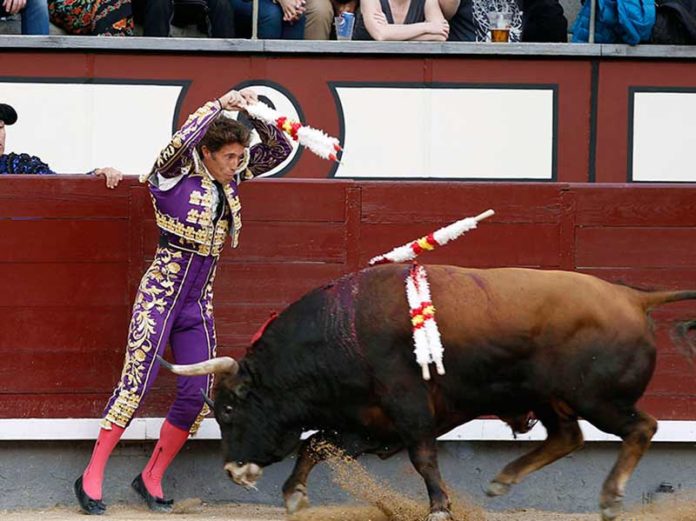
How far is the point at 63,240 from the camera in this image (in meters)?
6.32

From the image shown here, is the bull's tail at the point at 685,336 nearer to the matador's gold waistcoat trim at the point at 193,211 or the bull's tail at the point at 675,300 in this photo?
the bull's tail at the point at 675,300

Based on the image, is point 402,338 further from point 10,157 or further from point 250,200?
point 10,157

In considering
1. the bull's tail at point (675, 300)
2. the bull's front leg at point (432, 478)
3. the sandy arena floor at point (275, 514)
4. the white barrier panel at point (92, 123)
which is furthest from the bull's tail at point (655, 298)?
the white barrier panel at point (92, 123)

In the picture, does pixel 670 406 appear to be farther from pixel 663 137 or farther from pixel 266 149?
pixel 266 149

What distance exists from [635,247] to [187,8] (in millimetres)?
2604

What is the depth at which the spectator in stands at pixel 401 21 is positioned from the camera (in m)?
7.46

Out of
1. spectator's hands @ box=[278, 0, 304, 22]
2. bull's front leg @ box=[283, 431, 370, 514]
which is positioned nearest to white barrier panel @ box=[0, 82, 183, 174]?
spectator's hands @ box=[278, 0, 304, 22]

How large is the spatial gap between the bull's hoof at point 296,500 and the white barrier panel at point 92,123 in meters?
2.48

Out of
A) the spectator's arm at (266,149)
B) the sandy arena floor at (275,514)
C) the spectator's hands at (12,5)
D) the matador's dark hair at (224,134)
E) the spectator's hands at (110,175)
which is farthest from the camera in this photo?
the spectator's hands at (12,5)

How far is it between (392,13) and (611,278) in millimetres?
1855

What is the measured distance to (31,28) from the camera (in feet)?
24.4

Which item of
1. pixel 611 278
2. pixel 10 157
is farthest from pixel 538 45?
pixel 10 157

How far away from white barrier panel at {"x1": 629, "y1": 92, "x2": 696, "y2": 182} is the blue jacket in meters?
0.29

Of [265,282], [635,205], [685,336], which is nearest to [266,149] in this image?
[265,282]
